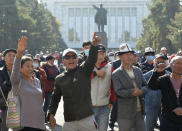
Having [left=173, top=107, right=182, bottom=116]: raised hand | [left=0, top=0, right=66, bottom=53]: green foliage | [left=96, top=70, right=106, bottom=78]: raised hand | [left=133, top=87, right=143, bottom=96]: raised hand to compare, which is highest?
[left=0, top=0, right=66, bottom=53]: green foliage

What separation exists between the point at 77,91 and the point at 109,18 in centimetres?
12561

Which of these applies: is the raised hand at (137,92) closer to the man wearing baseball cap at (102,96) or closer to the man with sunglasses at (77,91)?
the man wearing baseball cap at (102,96)

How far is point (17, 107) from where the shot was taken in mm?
4930

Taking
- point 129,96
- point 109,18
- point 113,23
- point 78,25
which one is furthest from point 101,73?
point 78,25

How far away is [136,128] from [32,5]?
186 feet

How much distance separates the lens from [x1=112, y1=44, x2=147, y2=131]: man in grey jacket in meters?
5.67

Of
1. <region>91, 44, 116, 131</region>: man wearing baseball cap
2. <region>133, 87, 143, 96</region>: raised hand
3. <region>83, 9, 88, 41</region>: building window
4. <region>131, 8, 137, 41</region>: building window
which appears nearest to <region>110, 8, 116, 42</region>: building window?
<region>131, 8, 137, 41</region>: building window

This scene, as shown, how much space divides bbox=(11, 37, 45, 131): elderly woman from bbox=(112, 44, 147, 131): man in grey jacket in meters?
1.21

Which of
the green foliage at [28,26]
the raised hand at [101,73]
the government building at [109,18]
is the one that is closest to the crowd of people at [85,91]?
the raised hand at [101,73]

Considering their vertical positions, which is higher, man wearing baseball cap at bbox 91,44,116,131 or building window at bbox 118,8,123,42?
building window at bbox 118,8,123,42

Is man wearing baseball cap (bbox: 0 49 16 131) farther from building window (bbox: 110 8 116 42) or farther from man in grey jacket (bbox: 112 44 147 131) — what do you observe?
building window (bbox: 110 8 116 42)

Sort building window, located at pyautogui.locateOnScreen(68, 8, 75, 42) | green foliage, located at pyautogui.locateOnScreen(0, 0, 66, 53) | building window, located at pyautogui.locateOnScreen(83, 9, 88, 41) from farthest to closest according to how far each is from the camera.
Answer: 1. building window, located at pyautogui.locateOnScreen(83, 9, 88, 41)
2. building window, located at pyautogui.locateOnScreen(68, 8, 75, 42)
3. green foliage, located at pyautogui.locateOnScreen(0, 0, 66, 53)

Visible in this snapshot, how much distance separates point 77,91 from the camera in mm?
4824

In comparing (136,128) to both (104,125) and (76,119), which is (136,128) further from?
(76,119)
